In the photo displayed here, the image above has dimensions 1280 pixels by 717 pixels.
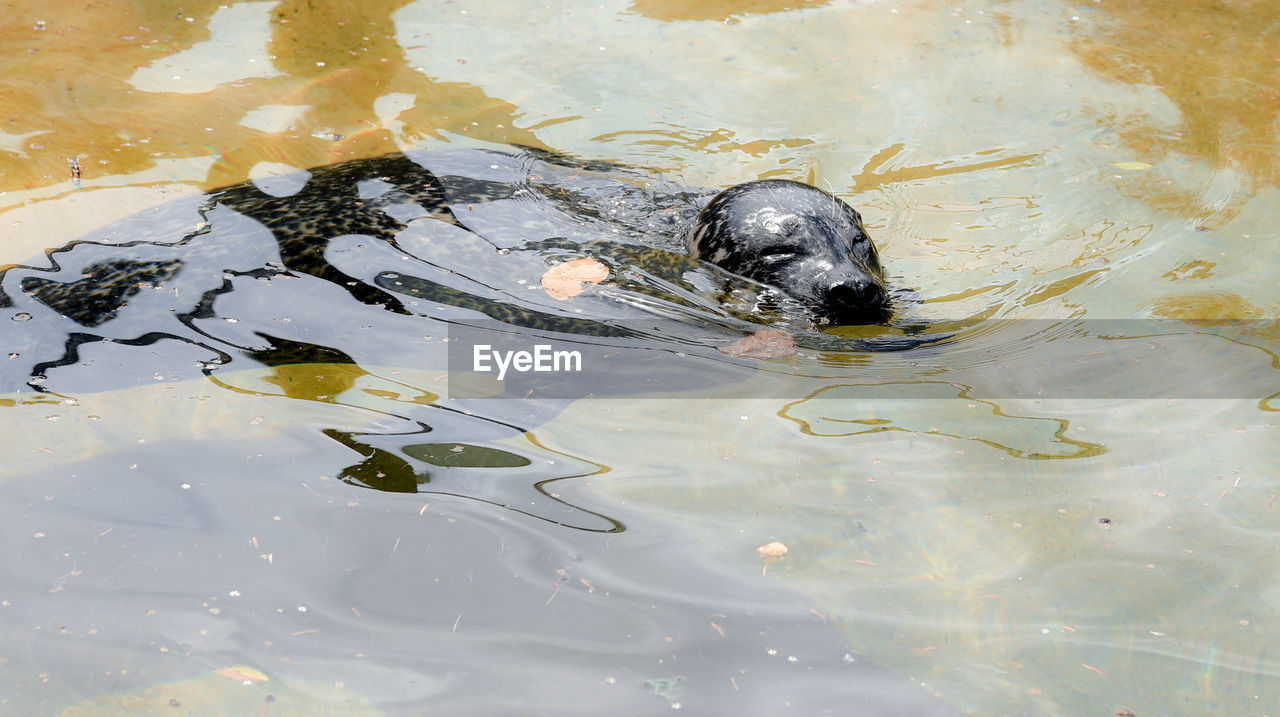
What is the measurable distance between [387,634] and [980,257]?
3.96m

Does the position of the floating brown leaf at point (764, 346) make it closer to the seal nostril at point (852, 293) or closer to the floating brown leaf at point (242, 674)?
the seal nostril at point (852, 293)

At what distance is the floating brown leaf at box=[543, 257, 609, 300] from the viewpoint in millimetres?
4609

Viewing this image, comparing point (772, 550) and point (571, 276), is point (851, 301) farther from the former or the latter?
point (772, 550)

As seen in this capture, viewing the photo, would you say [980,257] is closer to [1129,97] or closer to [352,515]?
[1129,97]

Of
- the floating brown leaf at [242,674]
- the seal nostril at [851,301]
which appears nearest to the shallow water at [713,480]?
the floating brown leaf at [242,674]

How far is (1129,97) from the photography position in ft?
21.9

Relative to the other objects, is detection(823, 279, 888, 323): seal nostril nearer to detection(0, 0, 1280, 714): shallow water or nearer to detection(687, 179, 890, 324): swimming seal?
detection(687, 179, 890, 324): swimming seal

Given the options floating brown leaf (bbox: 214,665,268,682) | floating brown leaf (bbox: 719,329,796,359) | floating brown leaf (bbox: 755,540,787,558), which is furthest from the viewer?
floating brown leaf (bbox: 719,329,796,359)

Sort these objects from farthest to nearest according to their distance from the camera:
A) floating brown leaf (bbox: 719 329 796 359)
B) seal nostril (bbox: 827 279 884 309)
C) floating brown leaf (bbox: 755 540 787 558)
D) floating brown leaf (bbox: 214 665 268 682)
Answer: seal nostril (bbox: 827 279 884 309)
floating brown leaf (bbox: 719 329 796 359)
floating brown leaf (bbox: 755 540 787 558)
floating brown leaf (bbox: 214 665 268 682)

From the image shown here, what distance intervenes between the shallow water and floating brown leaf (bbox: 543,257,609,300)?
3.7 inches

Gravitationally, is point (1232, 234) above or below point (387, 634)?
above

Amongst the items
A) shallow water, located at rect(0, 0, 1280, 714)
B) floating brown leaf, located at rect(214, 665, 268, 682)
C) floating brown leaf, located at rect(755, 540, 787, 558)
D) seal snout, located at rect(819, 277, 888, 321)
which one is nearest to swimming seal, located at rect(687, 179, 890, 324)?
seal snout, located at rect(819, 277, 888, 321)

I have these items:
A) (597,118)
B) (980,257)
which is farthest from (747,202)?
(597,118)

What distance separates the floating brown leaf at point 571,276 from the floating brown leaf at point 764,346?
2.80ft
